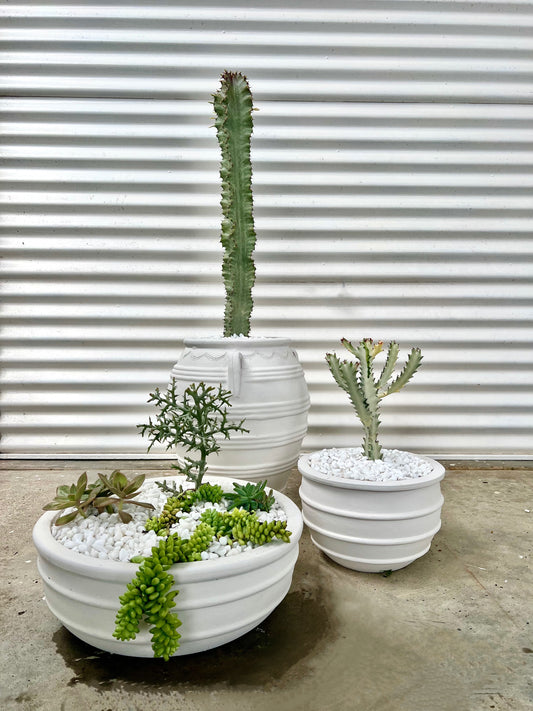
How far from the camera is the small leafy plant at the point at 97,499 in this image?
4.08ft

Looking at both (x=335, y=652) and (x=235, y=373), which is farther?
(x=235, y=373)

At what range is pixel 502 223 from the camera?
2822mm

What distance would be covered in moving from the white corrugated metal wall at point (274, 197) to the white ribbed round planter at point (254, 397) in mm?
737

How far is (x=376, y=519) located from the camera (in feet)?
4.91

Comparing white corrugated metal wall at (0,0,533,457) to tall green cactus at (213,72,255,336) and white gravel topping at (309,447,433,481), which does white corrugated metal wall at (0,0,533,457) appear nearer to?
tall green cactus at (213,72,255,336)

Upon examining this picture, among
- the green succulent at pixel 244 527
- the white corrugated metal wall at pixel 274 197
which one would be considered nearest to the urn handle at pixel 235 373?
the green succulent at pixel 244 527

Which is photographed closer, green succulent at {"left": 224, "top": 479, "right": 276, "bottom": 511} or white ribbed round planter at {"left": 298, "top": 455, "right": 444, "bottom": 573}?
green succulent at {"left": 224, "top": 479, "right": 276, "bottom": 511}

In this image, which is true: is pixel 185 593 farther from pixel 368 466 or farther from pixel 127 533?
pixel 368 466

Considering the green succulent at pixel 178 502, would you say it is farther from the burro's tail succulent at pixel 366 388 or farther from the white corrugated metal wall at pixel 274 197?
the white corrugated metal wall at pixel 274 197

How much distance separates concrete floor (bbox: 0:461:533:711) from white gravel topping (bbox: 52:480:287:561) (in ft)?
0.87

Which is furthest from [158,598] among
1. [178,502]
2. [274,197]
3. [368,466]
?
[274,197]

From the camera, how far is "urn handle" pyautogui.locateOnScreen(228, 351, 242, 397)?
1.94 metres

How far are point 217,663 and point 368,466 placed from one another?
782 millimetres

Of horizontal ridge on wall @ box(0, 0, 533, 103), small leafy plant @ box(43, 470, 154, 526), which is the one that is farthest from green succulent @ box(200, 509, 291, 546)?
horizontal ridge on wall @ box(0, 0, 533, 103)
